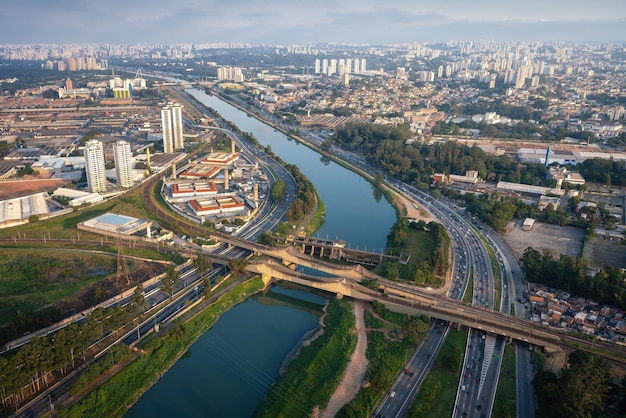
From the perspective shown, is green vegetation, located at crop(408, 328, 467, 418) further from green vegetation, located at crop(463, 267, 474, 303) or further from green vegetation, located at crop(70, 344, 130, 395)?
green vegetation, located at crop(70, 344, 130, 395)

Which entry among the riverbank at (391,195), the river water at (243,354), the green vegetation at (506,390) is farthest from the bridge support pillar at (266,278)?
the riverbank at (391,195)

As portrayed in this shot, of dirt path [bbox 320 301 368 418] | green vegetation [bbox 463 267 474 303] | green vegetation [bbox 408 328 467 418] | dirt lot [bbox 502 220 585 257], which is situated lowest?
dirt path [bbox 320 301 368 418]

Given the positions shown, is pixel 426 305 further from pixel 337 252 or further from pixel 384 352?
pixel 337 252

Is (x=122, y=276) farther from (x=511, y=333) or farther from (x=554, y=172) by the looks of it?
(x=554, y=172)

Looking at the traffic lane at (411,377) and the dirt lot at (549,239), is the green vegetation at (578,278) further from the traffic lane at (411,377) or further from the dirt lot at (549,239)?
the traffic lane at (411,377)

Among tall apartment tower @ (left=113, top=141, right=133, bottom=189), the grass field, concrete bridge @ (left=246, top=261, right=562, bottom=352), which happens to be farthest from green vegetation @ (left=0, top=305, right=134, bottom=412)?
tall apartment tower @ (left=113, top=141, right=133, bottom=189)

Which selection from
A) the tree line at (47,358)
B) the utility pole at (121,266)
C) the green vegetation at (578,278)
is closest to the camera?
the tree line at (47,358)
